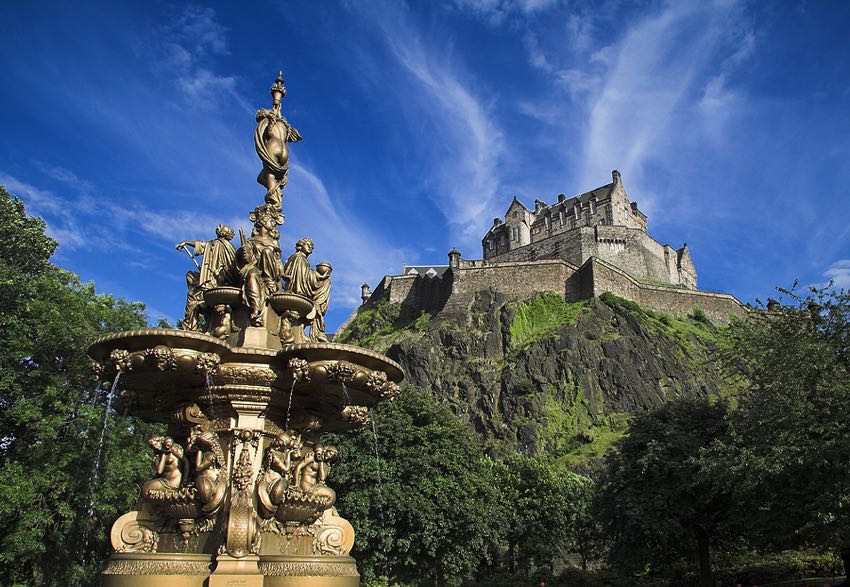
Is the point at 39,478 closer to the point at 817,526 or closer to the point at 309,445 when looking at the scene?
the point at 309,445

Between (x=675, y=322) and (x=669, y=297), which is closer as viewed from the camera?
(x=675, y=322)

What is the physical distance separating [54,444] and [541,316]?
5390cm

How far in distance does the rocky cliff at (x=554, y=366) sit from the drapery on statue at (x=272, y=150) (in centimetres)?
4331

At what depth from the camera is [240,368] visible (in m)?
7.83

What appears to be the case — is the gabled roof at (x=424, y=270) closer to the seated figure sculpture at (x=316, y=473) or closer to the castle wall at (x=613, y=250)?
the castle wall at (x=613, y=250)

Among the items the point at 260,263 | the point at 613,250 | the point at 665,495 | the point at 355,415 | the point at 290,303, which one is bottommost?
the point at 665,495

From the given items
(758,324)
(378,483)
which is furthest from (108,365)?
(758,324)

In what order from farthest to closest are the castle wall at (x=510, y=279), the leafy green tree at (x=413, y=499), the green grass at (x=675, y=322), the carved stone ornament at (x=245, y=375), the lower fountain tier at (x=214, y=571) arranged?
the castle wall at (x=510, y=279) < the green grass at (x=675, y=322) < the leafy green tree at (x=413, y=499) < the carved stone ornament at (x=245, y=375) < the lower fountain tier at (x=214, y=571)

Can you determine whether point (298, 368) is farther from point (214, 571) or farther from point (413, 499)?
point (413, 499)

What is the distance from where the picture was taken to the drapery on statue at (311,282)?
885cm

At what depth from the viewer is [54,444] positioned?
1708 cm

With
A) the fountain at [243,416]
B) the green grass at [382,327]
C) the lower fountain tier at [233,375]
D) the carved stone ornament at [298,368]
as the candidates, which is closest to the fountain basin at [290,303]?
the fountain at [243,416]

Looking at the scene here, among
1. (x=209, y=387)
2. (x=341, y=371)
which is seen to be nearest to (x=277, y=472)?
(x=209, y=387)

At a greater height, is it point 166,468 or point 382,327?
point 382,327
